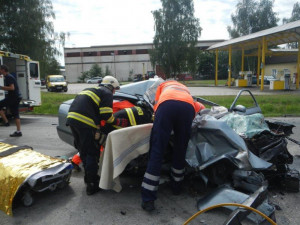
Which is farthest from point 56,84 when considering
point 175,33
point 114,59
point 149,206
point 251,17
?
point 114,59

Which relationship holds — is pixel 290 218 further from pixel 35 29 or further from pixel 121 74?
pixel 121 74

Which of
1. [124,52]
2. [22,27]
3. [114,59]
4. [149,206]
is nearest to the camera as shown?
[149,206]

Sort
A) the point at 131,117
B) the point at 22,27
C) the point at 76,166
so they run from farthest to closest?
the point at 22,27 < the point at 76,166 < the point at 131,117

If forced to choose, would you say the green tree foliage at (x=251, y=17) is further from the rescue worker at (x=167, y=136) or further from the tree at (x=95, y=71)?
the rescue worker at (x=167, y=136)

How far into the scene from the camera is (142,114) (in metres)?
3.69

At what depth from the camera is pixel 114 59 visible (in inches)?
2351

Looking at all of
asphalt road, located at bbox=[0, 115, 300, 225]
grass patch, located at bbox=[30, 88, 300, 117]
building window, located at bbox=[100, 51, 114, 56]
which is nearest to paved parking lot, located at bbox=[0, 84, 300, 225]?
asphalt road, located at bbox=[0, 115, 300, 225]

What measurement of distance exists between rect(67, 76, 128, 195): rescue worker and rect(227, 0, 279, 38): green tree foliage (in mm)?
36097

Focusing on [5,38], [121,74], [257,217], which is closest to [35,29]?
[5,38]

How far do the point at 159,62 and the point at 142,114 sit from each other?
31.9 meters

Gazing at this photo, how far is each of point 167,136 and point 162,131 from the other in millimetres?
87

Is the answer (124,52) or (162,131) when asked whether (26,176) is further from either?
(124,52)

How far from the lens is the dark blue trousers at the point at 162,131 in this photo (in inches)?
112

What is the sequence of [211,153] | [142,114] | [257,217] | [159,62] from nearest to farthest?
1. [257,217]
2. [211,153]
3. [142,114]
4. [159,62]
